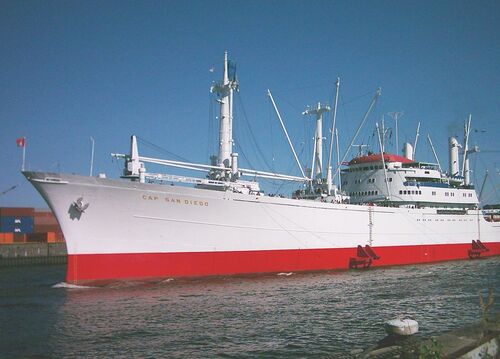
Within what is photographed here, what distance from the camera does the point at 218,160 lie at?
78.8 ft

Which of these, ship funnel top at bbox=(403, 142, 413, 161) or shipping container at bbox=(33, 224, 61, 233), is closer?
ship funnel top at bbox=(403, 142, 413, 161)

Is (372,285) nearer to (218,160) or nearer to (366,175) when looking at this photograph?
(218,160)

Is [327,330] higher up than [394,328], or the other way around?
[394,328]

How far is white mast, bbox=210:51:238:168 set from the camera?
2383 cm

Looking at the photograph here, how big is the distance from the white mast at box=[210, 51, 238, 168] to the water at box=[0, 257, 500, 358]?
21.6 ft

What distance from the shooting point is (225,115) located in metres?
23.9

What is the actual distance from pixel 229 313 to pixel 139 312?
9.45 ft

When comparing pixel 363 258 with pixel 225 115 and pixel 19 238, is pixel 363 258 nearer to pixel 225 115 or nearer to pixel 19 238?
pixel 225 115

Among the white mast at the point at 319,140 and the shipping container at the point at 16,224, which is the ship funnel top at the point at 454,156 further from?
the shipping container at the point at 16,224

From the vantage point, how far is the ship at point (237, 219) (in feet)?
60.6

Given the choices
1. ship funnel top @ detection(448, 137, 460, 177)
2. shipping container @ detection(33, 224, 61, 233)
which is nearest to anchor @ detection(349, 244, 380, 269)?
ship funnel top @ detection(448, 137, 460, 177)

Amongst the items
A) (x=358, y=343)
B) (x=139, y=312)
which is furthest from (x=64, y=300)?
(x=358, y=343)

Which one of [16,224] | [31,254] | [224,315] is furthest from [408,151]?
[16,224]

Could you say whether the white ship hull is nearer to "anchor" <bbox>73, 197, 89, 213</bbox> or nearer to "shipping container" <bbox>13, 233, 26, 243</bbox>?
"anchor" <bbox>73, 197, 89, 213</bbox>
